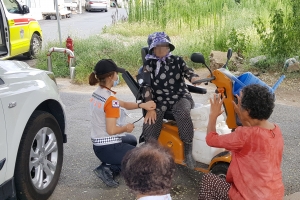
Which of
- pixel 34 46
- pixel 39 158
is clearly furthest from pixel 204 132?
pixel 34 46

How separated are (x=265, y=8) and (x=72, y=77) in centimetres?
739

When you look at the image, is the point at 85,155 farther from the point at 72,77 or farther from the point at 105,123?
the point at 72,77

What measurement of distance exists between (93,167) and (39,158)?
1.00 metres

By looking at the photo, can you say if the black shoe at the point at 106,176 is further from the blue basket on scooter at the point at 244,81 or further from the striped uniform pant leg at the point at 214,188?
the blue basket on scooter at the point at 244,81

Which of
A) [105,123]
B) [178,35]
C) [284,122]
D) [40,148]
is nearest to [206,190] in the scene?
[105,123]

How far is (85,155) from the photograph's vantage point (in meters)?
4.73

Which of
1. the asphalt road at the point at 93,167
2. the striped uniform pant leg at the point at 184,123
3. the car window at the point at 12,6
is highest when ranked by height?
the car window at the point at 12,6

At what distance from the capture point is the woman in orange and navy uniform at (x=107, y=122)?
363cm

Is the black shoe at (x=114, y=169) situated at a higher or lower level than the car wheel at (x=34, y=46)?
lower

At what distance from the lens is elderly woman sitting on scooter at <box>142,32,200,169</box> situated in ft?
12.6

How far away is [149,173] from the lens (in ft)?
6.13

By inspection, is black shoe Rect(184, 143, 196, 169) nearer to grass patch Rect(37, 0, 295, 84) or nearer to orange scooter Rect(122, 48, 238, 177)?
orange scooter Rect(122, 48, 238, 177)

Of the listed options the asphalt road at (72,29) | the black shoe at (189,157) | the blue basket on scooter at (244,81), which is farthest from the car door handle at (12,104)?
the asphalt road at (72,29)

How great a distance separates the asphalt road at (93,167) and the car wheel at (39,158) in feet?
0.79
